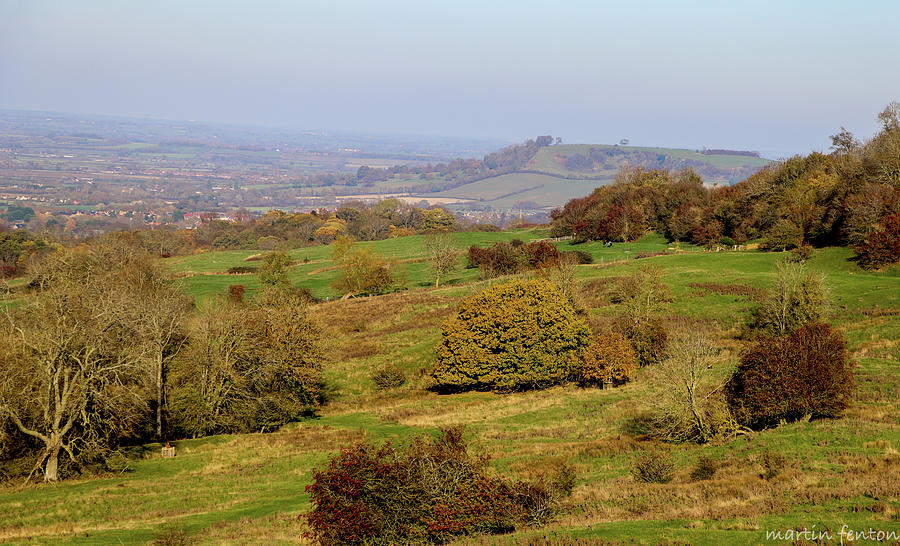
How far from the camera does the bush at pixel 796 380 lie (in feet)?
93.0

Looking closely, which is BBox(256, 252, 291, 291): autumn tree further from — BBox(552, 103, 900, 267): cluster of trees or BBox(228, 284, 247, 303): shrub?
BBox(552, 103, 900, 267): cluster of trees

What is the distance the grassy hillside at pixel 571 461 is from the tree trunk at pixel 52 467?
1046mm

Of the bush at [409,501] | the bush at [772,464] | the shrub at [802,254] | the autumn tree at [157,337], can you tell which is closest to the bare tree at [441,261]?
the shrub at [802,254]

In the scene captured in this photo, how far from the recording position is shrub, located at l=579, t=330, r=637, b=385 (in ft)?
150

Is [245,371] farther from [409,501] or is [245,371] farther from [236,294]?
[236,294]

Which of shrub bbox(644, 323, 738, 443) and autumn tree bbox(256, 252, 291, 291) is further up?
shrub bbox(644, 323, 738, 443)

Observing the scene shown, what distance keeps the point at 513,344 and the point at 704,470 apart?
25707mm

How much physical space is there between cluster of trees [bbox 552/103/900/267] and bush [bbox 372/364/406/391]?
46794mm

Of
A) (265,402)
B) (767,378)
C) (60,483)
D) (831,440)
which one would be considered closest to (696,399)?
(767,378)

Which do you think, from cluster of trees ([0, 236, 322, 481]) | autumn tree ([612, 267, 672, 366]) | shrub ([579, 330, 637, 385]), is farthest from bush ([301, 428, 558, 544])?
autumn tree ([612, 267, 672, 366])

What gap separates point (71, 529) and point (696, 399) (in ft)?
85.5

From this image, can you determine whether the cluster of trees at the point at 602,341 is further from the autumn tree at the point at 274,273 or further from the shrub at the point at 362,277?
the autumn tree at the point at 274,273

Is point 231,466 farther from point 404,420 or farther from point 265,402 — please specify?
point 404,420

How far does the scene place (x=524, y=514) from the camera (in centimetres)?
1977
